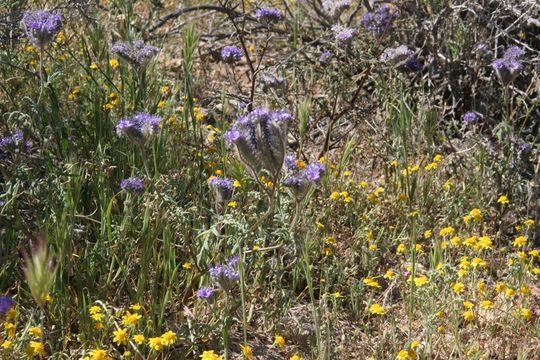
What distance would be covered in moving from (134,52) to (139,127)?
2.60ft

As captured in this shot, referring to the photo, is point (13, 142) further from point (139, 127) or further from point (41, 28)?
point (139, 127)

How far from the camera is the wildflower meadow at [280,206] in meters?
3.06

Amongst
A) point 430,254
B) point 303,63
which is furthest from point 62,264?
point 303,63

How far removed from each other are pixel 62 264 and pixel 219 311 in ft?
1.98

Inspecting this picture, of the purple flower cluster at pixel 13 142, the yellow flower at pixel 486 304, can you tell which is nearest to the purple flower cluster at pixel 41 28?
the purple flower cluster at pixel 13 142

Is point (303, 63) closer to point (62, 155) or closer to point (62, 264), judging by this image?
point (62, 155)

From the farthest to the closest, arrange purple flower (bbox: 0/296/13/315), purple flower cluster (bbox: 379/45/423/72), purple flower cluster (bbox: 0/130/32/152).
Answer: purple flower cluster (bbox: 379/45/423/72)
purple flower cluster (bbox: 0/130/32/152)
purple flower (bbox: 0/296/13/315)

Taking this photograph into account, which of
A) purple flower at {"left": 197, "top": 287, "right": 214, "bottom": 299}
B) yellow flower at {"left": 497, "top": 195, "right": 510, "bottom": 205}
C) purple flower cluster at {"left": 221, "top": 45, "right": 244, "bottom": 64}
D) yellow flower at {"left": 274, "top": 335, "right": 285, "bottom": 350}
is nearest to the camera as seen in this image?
purple flower at {"left": 197, "top": 287, "right": 214, "bottom": 299}

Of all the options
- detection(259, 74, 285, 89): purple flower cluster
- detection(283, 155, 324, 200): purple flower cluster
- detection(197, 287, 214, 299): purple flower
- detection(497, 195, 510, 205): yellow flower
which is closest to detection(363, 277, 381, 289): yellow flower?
detection(283, 155, 324, 200): purple flower cluster

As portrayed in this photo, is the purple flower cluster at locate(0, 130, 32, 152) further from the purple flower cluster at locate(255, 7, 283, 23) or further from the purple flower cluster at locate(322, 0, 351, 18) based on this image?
the purple flower cluster at locate(322, 0, 351, 18)

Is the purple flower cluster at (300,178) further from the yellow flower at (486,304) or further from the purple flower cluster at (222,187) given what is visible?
the yellow flower at (486,304)

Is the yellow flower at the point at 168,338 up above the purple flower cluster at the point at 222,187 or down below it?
below

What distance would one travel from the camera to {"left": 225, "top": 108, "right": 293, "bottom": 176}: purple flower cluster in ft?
8.75

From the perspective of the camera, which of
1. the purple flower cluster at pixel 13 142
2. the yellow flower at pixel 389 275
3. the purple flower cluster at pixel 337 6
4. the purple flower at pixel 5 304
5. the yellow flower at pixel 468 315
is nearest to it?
the purple flower at pixel 5 304
